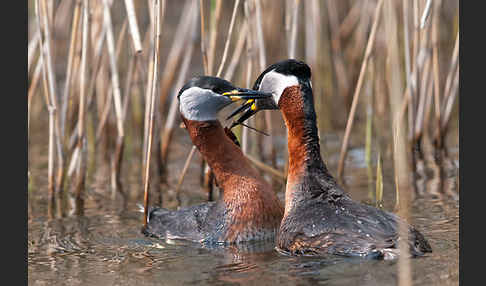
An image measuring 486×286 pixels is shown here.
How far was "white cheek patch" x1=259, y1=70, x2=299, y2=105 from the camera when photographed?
287 inches

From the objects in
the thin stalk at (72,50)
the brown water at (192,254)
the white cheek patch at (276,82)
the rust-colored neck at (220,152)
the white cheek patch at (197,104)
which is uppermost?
the thin stalk at (72,50)

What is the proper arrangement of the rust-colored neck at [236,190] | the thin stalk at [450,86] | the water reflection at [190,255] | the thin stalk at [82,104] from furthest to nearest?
the thin stalk at [450,86] < the thin stalk at [82,104] < the rust-colored neck at [236,190] < the water reflection at [190,255]

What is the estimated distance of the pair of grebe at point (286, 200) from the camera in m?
6.37

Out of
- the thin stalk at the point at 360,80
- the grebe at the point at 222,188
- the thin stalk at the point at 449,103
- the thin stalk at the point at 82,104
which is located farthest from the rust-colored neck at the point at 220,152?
the thin stalk at the point at 449,103

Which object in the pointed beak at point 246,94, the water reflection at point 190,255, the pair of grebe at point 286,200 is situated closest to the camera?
the water reflection at point 190,255

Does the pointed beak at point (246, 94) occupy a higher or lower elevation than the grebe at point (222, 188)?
higher

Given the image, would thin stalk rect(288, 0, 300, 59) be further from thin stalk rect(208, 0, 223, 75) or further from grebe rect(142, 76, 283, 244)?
grebe rect(142, 76, 283, 244)

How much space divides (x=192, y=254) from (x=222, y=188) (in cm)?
87

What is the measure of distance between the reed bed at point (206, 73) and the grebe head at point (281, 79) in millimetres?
742

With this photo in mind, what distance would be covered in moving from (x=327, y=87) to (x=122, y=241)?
612 cm

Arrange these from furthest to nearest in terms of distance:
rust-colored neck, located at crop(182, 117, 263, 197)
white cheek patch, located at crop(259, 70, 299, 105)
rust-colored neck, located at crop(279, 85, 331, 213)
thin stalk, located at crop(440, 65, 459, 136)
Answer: thin stalk, located at crop(440, 65, 459, 136), rust-colored neck, located at crop(182, 117, 263, 197), white cheek patch, located at crop(259, 70, 299, 105), rust-colored neck, located at crop(279, 85, 331, 213)

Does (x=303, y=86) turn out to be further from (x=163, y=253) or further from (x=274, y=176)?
(x=274, y=176)

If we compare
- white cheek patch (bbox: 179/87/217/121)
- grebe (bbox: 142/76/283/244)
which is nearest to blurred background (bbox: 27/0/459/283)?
white cheek patch (bbox: 179/87/217/121)

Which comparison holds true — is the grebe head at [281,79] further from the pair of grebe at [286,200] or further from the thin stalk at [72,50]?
the thin stalk at [72,50]
